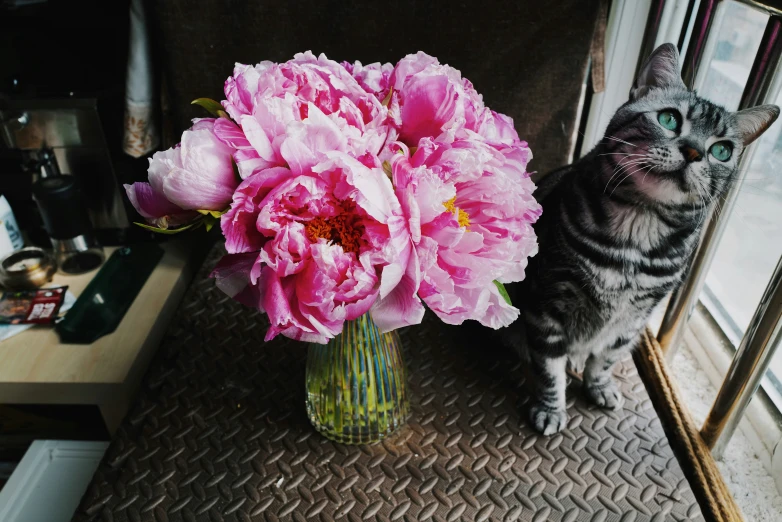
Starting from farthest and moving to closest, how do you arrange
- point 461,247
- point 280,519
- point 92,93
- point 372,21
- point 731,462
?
point 92,93 → point 372,21 → point 731,462 → point 280,519 → point 461,247

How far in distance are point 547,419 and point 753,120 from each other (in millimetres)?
418

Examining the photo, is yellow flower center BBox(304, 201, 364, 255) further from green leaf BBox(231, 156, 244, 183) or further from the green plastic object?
the green plastic object

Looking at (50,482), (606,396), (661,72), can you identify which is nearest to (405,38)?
(661,72)

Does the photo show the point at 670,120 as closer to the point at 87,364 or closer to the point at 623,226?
the point at 623,226

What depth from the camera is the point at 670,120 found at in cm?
62

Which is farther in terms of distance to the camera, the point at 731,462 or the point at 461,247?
the point at 731,462

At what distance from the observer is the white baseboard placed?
75 cm

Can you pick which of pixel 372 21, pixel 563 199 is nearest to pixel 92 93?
pixel 372 21

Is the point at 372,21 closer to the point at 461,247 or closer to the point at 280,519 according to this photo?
the point at 461,247

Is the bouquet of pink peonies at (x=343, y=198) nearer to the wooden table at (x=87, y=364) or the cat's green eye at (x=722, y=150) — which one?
the cat's green eye at (x=722, y=150)

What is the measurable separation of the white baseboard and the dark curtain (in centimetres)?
59

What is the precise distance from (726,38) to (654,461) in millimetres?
595

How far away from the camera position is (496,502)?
2.11 feet

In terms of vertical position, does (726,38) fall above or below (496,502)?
above
